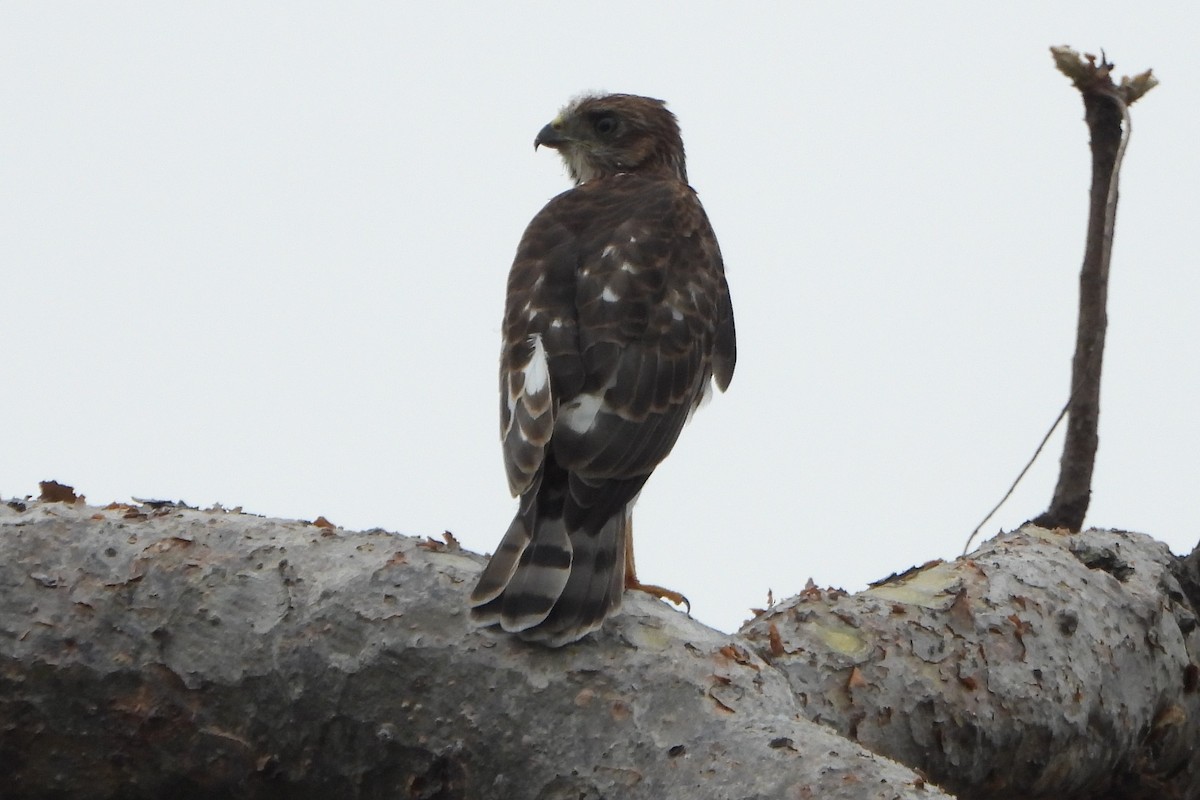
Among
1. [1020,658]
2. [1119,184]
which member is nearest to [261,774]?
[1020,658]

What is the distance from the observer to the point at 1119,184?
166 inches

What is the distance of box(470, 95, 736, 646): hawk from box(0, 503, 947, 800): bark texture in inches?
5.2

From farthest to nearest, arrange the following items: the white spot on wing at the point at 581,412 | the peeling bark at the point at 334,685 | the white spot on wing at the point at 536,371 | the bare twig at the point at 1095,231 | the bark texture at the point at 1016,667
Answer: the bare twig at the point at 1095,231, the white spot on wing at the point at 536,371, the white spot on wing at the point at 581,412, the bark texture at the point at 1016,667, the peeling bark at the point at 334,685

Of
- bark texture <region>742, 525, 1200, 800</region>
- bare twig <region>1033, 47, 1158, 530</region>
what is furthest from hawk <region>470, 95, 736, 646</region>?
bare twig <region>1033, 47, 1158, 530</region>

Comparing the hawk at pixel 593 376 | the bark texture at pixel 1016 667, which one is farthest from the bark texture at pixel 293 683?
the bark texture at pixel 1016 667

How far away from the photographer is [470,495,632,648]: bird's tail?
111 inches

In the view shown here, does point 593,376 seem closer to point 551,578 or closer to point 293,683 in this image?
point 551,578

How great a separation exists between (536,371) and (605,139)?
2.39 metres

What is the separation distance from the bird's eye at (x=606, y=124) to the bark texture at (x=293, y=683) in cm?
360

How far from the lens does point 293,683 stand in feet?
9.09

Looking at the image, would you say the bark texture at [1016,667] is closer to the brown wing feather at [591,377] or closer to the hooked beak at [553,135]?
the brown wing feather at [591,377]

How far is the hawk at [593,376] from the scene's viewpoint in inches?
121

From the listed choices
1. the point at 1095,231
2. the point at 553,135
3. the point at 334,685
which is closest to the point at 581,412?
the point at 334,685

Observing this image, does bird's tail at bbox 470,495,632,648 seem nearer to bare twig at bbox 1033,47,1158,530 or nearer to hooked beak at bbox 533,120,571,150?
bare twig at bbox 1033,47,1158,530
